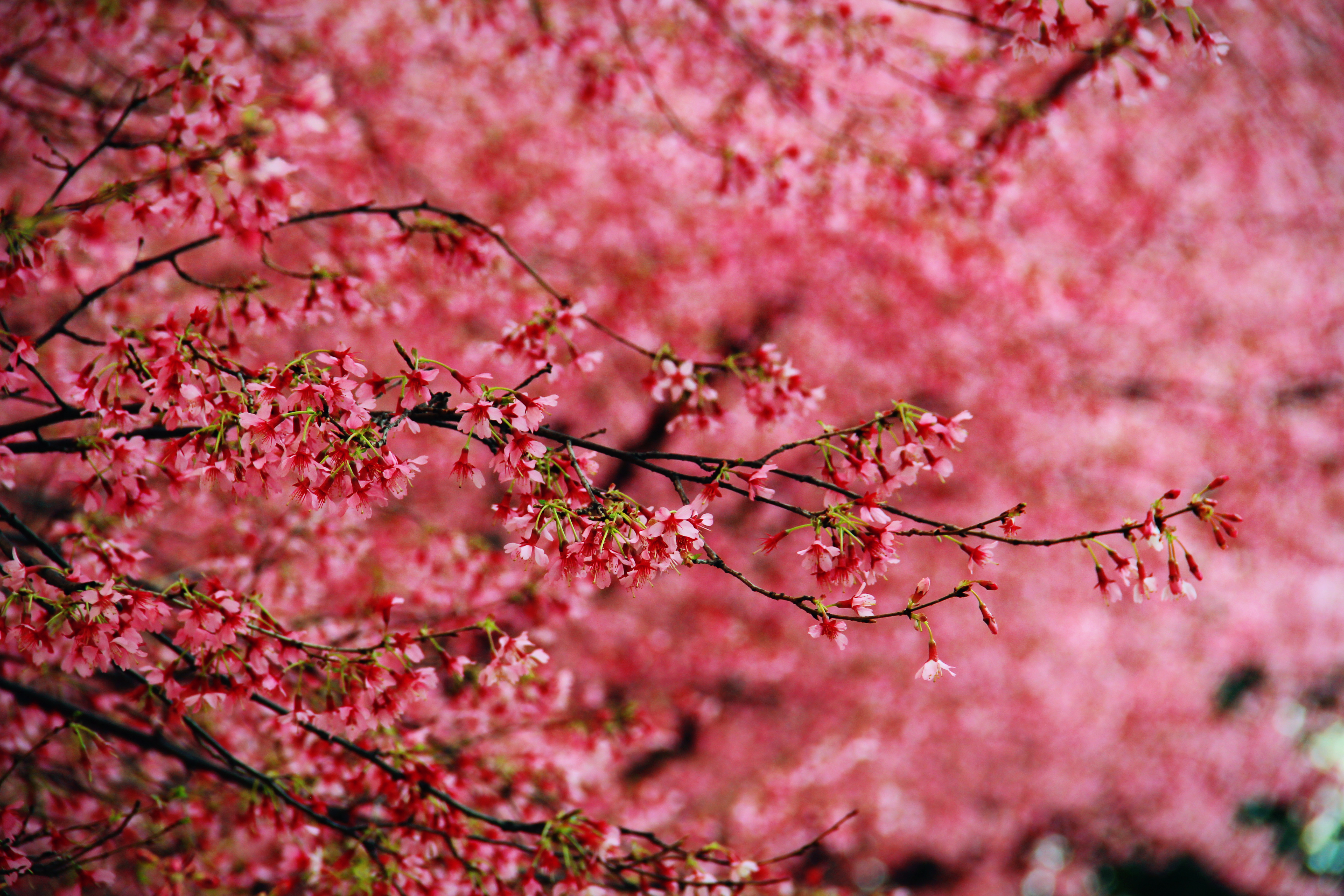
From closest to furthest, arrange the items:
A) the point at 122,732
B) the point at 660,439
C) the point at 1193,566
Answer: the point at 1193,566
the point at 122,732
the point at 660,439

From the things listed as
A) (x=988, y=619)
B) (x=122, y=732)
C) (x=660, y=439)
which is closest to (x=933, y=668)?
(x=988, y=619)

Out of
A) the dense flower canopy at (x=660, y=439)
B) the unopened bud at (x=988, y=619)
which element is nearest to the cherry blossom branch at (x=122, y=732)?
the dense flower canopy at (x=660, y=439)

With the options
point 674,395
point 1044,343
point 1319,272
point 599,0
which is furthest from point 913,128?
point 1319,272

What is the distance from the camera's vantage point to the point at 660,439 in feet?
24.0

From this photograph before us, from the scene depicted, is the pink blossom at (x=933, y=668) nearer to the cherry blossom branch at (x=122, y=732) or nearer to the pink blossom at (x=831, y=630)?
the pink blossom at (x=831, y=630)

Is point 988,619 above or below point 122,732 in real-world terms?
below

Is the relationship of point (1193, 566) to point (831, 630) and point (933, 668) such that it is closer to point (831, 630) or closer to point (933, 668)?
point (933, 668)

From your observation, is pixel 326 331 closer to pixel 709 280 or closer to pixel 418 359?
pixel 709 280

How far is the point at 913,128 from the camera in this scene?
4.96m

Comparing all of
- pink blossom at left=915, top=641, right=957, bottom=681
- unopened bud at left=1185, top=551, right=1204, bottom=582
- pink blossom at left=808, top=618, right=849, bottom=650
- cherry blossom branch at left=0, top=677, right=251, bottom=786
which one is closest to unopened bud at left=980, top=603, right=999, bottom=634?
pink blossom at left=915, top=641, right=957, bottom=681

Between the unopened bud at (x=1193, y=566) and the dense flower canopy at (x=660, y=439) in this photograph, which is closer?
the unopened bud at (x=1193, y=566)

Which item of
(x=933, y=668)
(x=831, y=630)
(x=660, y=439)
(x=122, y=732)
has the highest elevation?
(x=660, y=439)

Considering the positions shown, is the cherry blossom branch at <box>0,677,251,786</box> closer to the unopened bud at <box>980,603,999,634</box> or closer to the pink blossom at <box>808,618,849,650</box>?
the pink blossom at <box>808,618,849,650</box>

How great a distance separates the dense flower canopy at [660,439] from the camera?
1730mm
